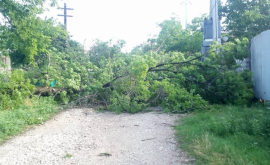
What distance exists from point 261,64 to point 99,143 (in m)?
6.36

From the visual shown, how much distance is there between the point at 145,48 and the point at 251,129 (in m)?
12.1

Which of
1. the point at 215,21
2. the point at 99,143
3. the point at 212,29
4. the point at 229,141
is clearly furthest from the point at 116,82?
the point at 229,141

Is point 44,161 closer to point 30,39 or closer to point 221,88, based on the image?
point 30,39

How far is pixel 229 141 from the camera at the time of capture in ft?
19.1

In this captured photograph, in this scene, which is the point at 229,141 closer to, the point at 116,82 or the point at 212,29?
the point at 116,82

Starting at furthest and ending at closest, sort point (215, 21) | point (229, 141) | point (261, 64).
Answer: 1. point (215, 21)
2. point (261, 64)
3. point (229, 141)

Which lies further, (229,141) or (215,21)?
(215,21)

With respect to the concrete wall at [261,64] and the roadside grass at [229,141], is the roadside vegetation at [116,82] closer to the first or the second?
the concrete wall at [261,64]

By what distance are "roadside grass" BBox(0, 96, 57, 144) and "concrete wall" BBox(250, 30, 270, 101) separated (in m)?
7.46

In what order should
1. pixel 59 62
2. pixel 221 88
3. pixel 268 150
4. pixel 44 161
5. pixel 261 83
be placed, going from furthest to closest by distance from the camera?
pixel 59 62 < pixel 221 88 < pixel 261 83 < pixel 44 161 < pixel 268 150

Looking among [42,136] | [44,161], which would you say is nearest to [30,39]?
[42,136]

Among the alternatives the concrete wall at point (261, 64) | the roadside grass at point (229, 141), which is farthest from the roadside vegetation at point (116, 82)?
the roadside grass at point (229, 141)

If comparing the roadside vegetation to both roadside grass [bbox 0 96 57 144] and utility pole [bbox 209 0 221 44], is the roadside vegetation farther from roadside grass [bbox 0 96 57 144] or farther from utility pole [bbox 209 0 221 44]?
utility pole [bbox 209 0 221 44]

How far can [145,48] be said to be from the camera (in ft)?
58.7
